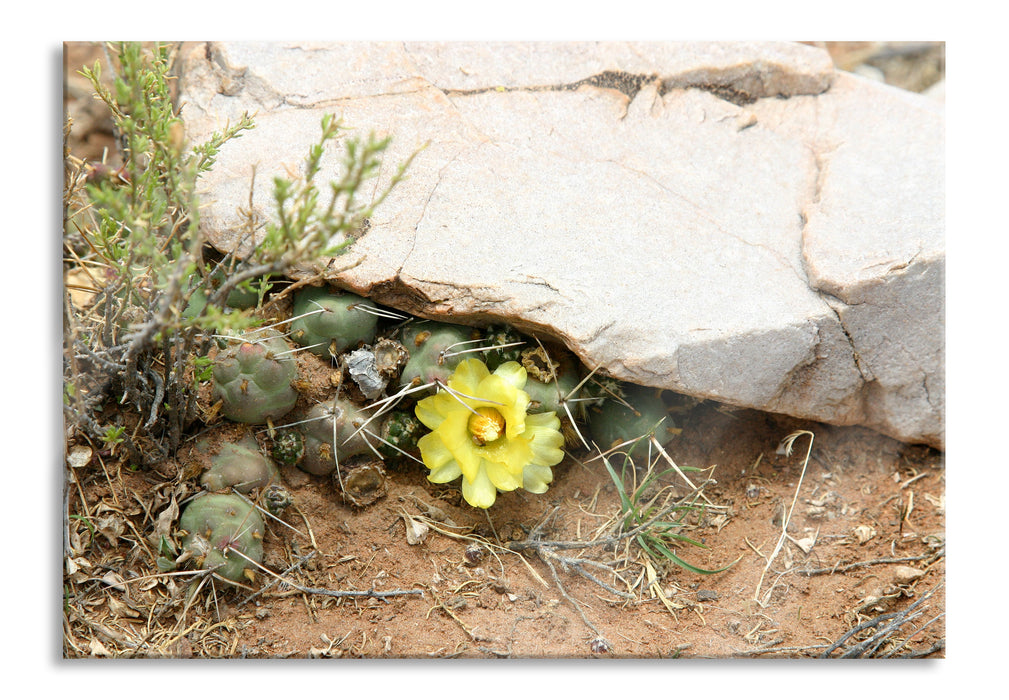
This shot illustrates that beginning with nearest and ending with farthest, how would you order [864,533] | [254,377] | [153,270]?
[153,270] < [254,377] < [864,533]

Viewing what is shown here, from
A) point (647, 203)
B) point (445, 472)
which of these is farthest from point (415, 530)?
point (647, 203)

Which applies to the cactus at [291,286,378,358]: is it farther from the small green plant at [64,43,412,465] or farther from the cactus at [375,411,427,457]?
the cactus at [375,411,427,457]

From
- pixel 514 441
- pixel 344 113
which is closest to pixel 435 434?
pixel 514 441

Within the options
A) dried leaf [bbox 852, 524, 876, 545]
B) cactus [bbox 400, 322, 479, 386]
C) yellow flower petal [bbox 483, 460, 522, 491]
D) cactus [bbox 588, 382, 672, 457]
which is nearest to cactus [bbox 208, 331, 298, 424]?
cactus [bbox 400, 322, 479, 386]

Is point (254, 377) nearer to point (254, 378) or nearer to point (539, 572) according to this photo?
Result: point (254, 378)

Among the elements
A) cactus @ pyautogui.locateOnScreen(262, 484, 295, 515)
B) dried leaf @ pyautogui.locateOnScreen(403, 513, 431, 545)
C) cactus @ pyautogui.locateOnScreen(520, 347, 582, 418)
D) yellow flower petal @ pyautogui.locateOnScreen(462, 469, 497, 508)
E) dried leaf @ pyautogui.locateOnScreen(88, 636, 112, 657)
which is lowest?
dried leaf @ pyautogui.locateOnScreen(88, 636, 112, 657)

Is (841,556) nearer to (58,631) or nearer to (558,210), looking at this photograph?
(558,210)

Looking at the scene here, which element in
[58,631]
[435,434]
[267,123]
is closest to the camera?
[58,631]
